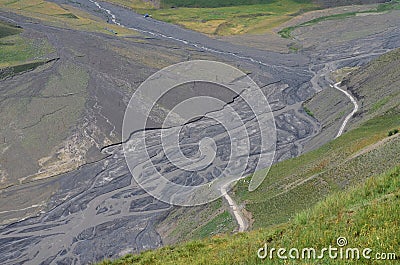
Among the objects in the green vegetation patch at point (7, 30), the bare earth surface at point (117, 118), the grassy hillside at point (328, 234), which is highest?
the grassy hillside at point (328, 234)

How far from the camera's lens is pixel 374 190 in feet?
53.1

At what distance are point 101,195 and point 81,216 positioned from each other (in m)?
3.90

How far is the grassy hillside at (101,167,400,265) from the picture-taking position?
11461mm

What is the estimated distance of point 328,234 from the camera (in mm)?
12641

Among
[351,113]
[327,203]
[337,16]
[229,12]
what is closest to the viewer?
[327,203]

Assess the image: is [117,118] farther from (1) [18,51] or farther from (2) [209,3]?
(2) [209,3]

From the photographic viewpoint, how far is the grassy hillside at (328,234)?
11.5 m

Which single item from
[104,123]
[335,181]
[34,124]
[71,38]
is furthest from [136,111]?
[335,181]

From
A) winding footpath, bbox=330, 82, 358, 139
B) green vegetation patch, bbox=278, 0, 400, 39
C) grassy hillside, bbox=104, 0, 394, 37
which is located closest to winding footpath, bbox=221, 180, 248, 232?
winding footpath, bbox=330, 82, 358, 139

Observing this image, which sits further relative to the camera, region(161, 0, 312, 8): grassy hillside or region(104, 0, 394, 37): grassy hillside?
region(161, 0, 312, 8): grassy hillside

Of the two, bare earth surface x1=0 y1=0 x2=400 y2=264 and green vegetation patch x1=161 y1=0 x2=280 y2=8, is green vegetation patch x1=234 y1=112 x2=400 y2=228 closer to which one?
bare earth surface x1=0 y1=0 x2=400 y2=264

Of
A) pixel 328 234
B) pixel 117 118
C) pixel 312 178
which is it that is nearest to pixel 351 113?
pixel 312 178

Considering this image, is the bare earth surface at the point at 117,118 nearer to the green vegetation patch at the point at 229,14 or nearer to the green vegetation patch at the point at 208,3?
the green vegetation patch at the point at 229,14

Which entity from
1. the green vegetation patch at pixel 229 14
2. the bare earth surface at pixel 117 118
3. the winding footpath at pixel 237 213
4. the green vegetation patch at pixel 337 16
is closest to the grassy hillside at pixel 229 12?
the green vegetation patch at pixel 229 14
